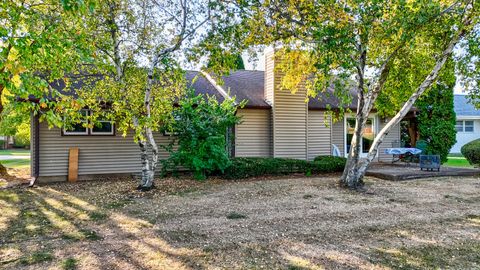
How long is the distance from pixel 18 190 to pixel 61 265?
6.44m

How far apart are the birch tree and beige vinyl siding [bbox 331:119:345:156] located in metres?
8.26

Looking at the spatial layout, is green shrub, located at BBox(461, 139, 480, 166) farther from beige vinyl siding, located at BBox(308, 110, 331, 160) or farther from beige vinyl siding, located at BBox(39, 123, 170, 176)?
beige vinyl siding, located at BBox(39, 123, 170, 176)

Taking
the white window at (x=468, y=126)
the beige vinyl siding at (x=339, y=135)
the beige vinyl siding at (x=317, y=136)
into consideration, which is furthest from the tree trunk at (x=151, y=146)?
the white window at (x=468, y=126)

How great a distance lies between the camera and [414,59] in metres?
9.52

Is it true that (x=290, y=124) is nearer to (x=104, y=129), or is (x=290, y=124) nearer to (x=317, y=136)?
(x=317, y=136)

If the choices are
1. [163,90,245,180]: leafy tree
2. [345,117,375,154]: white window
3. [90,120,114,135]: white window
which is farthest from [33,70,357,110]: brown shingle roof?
[90,120,114,135]: white window

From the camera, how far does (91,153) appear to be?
34.8 feet

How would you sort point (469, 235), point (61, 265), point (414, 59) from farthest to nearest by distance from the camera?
point (414, 59), point (469, 235), point (61, 265)

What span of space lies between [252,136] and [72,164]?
6.39 metres

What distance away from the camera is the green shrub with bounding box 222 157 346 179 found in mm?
10523

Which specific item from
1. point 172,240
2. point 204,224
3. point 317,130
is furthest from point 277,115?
point 172,240

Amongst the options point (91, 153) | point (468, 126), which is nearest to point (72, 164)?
point (91, 153)

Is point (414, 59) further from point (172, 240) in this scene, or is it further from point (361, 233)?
point (172, 240)

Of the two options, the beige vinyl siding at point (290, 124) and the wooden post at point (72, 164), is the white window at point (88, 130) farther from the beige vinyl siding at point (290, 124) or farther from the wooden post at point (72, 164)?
the beige vinyl siding at point (290, 124)
